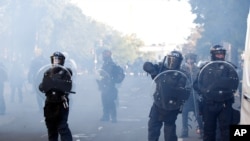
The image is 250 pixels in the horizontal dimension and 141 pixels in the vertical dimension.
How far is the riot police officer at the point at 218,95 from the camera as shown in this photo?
283 inches

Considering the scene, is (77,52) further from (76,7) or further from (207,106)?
(207,106)

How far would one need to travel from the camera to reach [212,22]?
63.9ft

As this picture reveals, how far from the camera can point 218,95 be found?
7.22 m

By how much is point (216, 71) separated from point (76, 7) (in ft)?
168

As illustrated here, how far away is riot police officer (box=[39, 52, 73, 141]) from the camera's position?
7.23 m

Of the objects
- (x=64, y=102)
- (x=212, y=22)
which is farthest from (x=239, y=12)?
(x=64, y=102)

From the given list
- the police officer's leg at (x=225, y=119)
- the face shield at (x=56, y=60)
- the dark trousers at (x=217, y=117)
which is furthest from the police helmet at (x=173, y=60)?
the face shield at (x=56, y=60)

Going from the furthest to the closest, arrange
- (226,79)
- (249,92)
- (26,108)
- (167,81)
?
(26,108) < (167,81) < (226,79) < (249,92)

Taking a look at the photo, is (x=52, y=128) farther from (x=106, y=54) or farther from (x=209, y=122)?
(x=106, y=54)

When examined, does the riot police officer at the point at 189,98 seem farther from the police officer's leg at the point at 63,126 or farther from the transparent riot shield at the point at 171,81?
the police officer's leg at the point at 63,126

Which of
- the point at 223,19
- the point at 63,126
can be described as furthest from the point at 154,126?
the point at 223,19

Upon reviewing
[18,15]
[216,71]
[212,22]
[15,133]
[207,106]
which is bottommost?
[15,133]

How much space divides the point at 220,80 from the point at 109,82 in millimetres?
6005

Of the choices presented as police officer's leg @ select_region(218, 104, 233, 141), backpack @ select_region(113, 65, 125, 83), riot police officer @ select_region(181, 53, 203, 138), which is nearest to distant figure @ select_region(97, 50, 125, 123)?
backpack @ select_region(113, 65, 125, 83)
